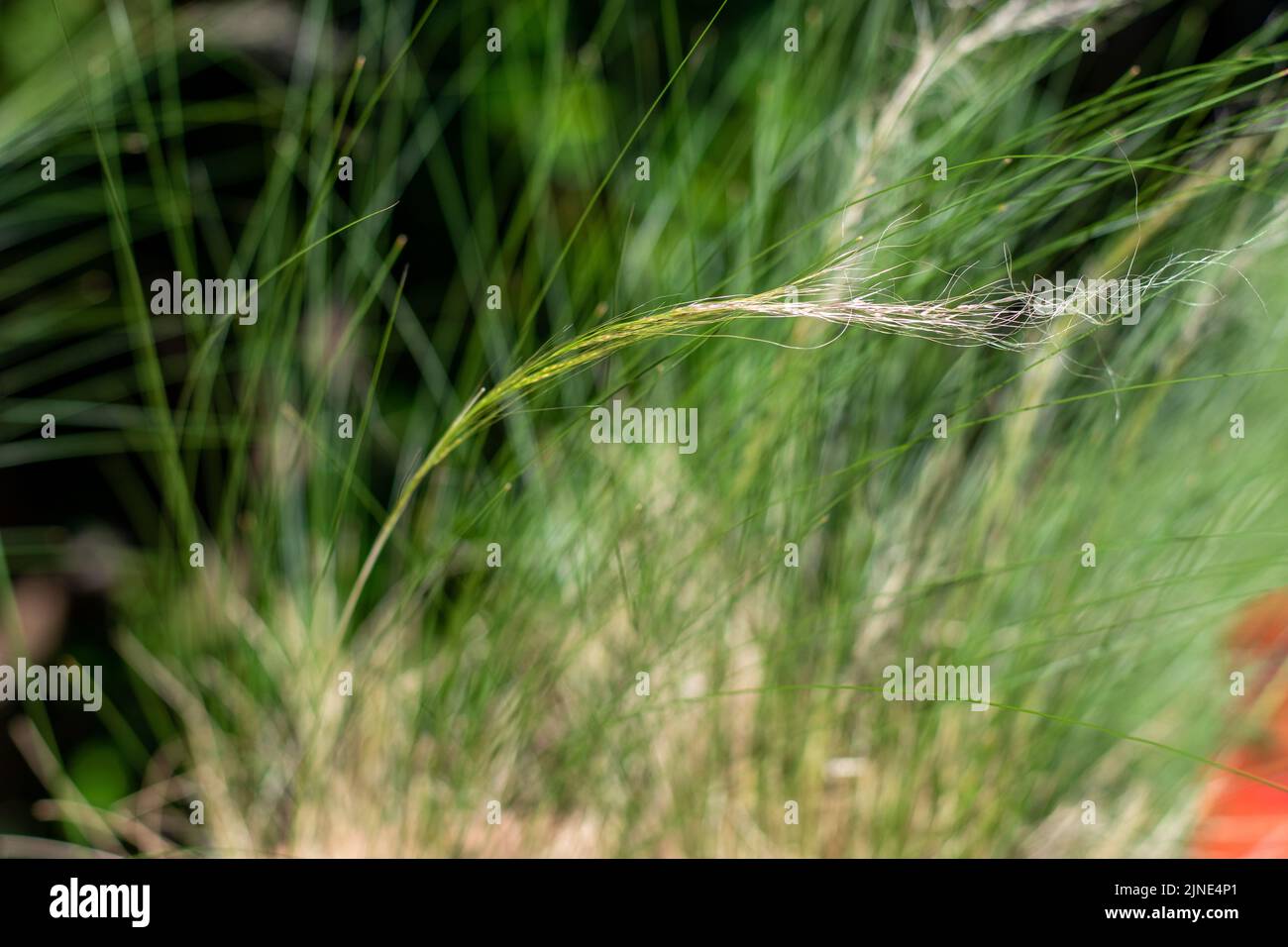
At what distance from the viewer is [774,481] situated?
0.75 metres

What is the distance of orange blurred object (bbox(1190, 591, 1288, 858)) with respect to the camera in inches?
31.4

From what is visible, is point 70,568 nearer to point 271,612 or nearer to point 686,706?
point 271,612

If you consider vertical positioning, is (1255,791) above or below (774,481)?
below

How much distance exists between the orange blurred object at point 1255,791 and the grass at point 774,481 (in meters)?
0.03

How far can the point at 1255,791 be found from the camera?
0.84 meters

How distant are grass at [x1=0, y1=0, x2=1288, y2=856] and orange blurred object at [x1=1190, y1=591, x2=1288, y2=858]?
0.08ft

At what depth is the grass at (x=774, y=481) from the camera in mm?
700

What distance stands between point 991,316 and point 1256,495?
0.37m

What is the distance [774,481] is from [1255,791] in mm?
512

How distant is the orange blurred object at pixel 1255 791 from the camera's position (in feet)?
2.62

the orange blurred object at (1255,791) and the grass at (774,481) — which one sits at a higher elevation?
the grass at (774,481)

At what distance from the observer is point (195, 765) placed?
100 centimetres

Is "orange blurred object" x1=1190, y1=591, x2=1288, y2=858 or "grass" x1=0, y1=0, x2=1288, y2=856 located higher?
"grass" x1=0, y1=0, x2=1288, y2=856

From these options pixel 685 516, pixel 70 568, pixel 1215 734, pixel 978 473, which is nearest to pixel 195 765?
pixel 70 568
